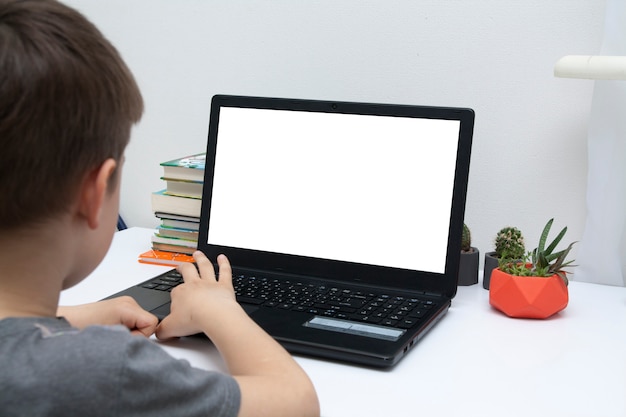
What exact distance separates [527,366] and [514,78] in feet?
1.74

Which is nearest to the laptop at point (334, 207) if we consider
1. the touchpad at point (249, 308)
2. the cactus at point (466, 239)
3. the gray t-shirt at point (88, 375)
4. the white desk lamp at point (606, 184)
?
the touchpad at point (249, 308)

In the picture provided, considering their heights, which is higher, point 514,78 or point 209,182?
point 514,78

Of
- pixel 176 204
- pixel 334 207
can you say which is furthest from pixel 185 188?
pixel 334 207

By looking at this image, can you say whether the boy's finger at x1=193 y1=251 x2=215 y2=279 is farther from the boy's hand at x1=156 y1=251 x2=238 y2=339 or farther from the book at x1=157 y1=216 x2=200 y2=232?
the book at x1=157 y1=216 x2=200 y2=232

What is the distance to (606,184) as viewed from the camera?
1.17 meters

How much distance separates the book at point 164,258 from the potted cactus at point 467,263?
433mm

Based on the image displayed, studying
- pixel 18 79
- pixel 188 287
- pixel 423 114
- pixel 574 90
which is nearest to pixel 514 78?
pixel 574 90

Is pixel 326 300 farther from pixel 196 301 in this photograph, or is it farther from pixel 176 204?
pixel 176 204

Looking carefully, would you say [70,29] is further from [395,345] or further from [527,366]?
[527,366]

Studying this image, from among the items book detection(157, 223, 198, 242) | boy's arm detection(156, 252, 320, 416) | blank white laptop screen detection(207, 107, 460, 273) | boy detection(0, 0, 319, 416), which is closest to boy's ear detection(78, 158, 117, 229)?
boy detection(0, 0, 319, 416)

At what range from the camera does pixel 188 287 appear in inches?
36.6

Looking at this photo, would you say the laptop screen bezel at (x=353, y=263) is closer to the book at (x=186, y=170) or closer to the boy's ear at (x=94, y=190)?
the book at (x=186, y=170)

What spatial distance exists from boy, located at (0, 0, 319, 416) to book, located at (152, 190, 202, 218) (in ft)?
1.81

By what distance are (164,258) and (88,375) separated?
70 cm
